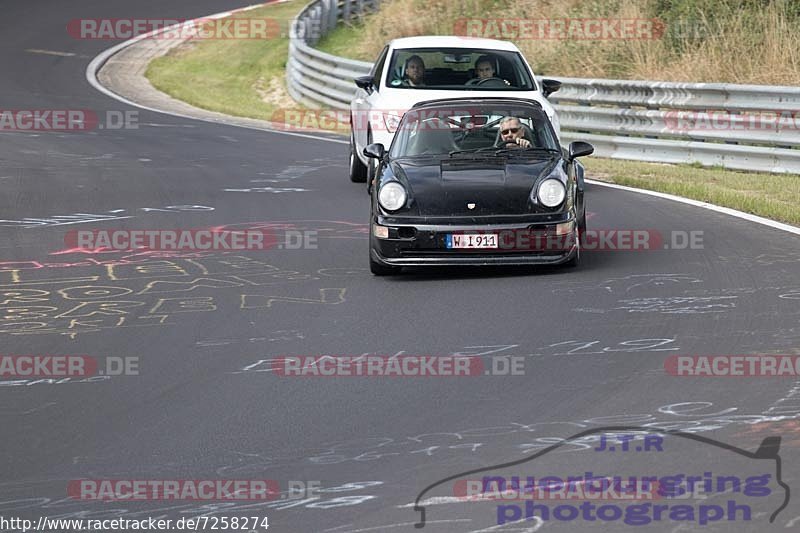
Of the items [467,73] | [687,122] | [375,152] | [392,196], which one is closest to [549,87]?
[467,73]

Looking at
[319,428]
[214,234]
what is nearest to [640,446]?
[319,428]

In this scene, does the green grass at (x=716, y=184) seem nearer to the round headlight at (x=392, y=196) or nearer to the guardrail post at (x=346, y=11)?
the round headlight at (x=392, y=196)

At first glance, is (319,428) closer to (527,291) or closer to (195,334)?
(195,334)

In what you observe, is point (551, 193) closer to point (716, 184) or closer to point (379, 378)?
point (379, 378)

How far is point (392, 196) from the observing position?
1098cm

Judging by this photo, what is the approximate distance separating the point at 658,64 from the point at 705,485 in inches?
782

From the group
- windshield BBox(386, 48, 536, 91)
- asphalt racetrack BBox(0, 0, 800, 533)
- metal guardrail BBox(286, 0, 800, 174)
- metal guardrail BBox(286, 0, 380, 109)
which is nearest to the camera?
asphalt racetrack BBox(0, 0, 800, 533)

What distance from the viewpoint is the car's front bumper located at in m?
10.7

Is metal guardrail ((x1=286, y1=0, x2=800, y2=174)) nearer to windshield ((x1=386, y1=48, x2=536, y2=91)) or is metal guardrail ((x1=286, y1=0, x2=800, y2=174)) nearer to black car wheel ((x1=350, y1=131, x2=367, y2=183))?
windshield ((x1=386, y1=48, x2=536, y2=91))

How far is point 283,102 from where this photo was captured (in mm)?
30578

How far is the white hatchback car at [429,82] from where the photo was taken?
1585cm

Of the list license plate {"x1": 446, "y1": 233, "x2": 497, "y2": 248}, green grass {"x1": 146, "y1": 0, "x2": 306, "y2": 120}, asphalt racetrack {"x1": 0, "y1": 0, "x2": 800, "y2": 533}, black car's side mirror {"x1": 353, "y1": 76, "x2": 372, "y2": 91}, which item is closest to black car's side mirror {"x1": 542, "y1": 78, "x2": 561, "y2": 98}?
asphalt racetrack {"x1": 0, "y1": 0, "x2": 800, "y2": 533}

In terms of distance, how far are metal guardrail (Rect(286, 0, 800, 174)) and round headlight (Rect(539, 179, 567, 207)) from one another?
7.17m

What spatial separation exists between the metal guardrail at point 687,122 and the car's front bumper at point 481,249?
24.3ft
